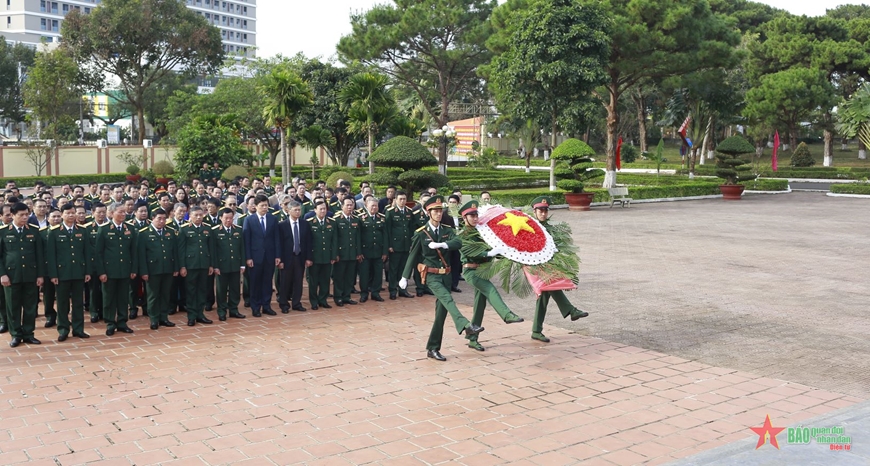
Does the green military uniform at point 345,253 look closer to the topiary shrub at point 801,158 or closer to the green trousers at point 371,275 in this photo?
the green trousers at point 371,275

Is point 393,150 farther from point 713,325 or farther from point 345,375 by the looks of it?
point 345,375

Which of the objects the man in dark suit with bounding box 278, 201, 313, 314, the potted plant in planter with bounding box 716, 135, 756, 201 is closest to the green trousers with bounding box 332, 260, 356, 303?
the man in dark suit with bounding box 278, 201, 313, 314

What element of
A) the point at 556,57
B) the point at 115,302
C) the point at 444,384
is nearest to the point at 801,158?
the point at 556,57

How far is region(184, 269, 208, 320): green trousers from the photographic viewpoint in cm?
934

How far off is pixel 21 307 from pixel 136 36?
3991cm

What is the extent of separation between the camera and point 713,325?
31.0 feet

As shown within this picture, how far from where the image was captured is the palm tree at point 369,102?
2947cm

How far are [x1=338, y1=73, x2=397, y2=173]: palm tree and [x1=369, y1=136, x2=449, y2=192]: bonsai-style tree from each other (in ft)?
33.1

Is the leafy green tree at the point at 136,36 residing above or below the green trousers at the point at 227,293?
A: above

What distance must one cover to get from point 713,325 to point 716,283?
3.00 metres

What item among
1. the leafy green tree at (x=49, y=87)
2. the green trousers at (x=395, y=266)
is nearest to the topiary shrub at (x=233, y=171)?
the leafy green tree at (x=49, y=87)

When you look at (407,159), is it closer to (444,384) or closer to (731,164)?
(444,384)

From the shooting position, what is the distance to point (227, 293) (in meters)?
9.87

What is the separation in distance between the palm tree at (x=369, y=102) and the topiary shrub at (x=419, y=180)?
9.85 m
